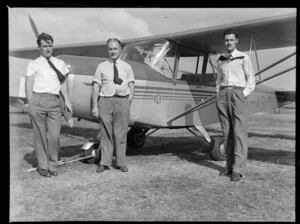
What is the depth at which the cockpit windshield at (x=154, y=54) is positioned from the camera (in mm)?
6043

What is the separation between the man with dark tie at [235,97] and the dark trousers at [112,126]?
1.40 m

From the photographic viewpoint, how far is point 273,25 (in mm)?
5711

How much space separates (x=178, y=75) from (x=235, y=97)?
6.53 ft

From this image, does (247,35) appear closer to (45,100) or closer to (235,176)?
(235,176)

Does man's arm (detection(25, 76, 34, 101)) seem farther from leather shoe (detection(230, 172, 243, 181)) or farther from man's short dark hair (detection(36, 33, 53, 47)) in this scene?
leather shoe (detection(230, 172, 243, 181))

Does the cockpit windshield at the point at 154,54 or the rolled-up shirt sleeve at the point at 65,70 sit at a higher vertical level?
the cockpit windshield at the point at 154,54

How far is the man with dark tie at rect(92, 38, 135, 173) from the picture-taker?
4715 millimetres

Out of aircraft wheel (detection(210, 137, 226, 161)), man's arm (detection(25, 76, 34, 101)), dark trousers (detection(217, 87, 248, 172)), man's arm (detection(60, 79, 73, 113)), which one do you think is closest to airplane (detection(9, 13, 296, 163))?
aircraft wheel (detection(210, 137, 226, 161))

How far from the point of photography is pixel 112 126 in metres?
4.90

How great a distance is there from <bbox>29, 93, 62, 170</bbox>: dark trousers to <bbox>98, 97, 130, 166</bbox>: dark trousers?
63cm

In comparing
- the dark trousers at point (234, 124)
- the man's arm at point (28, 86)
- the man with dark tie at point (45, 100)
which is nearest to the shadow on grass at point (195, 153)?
the dark trousers at point (234, 124)

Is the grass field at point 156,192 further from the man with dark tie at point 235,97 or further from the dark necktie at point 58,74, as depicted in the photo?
the dark necktie at point 58,74

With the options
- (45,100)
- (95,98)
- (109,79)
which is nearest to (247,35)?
(109,79)
